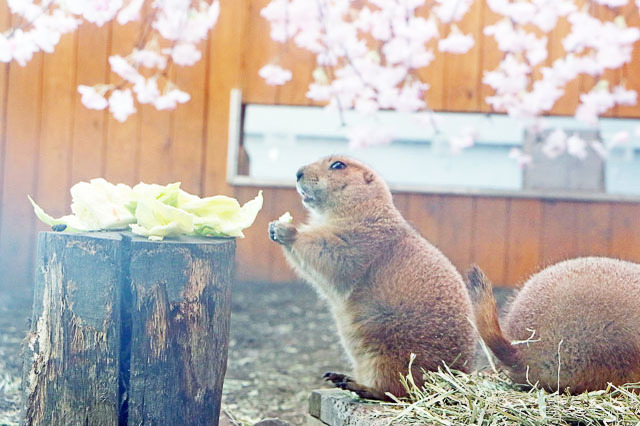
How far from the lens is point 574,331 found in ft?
8.46

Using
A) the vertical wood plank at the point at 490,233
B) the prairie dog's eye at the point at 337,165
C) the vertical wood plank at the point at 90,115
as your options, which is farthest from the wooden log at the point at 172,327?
the vertical wood plank at the point at 490,233

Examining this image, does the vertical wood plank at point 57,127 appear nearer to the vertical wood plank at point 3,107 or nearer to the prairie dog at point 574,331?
the vertical wood plank at point 3,107

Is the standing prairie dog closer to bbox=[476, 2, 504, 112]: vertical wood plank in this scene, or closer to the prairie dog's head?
the prairie dog's head

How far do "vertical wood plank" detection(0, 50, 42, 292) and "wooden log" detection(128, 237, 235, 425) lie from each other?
528cm

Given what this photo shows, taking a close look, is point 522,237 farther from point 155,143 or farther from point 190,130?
point 155,143

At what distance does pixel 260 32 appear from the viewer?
7.45 meters

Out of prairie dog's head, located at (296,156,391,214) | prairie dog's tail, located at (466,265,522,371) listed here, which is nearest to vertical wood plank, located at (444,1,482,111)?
prairie dog's head, located at (296,156,391,214)

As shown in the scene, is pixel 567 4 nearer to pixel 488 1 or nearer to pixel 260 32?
pixel 488 1

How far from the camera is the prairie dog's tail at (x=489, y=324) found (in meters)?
2.58

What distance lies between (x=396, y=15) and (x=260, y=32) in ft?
4.58

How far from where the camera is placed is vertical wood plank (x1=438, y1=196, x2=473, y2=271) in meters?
7.55

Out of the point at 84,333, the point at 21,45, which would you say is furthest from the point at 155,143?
the point at 84,333

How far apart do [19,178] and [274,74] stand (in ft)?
8.73

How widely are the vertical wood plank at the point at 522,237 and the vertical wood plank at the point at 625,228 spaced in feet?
2.37
